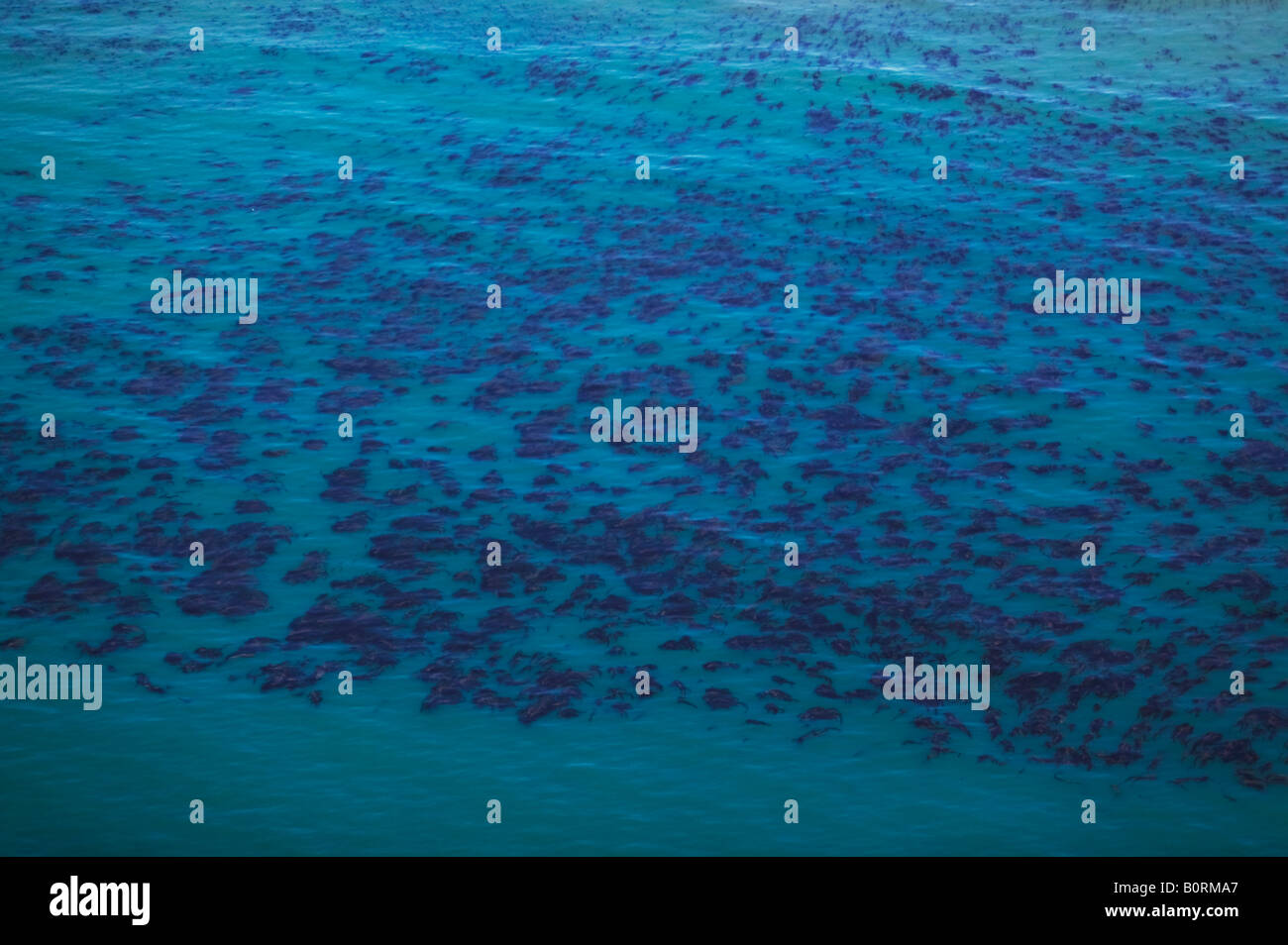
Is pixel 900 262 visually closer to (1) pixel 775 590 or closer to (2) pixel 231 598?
(1) pixel 775 590

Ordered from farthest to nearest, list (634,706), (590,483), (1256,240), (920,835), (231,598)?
(1256,240)
(590,483)
(231,598)
(634,706)
(920,835)

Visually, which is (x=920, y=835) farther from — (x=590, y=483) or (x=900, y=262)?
(x=900, y=262)

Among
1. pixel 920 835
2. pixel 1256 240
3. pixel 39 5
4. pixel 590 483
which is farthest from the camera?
pixel 39 5

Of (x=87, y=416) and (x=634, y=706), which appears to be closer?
(x=634, y=706)

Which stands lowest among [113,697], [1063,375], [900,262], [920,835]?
[920,835]

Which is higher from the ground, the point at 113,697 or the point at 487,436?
the point at 487,436

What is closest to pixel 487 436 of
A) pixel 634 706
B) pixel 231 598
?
pixel 231 598
